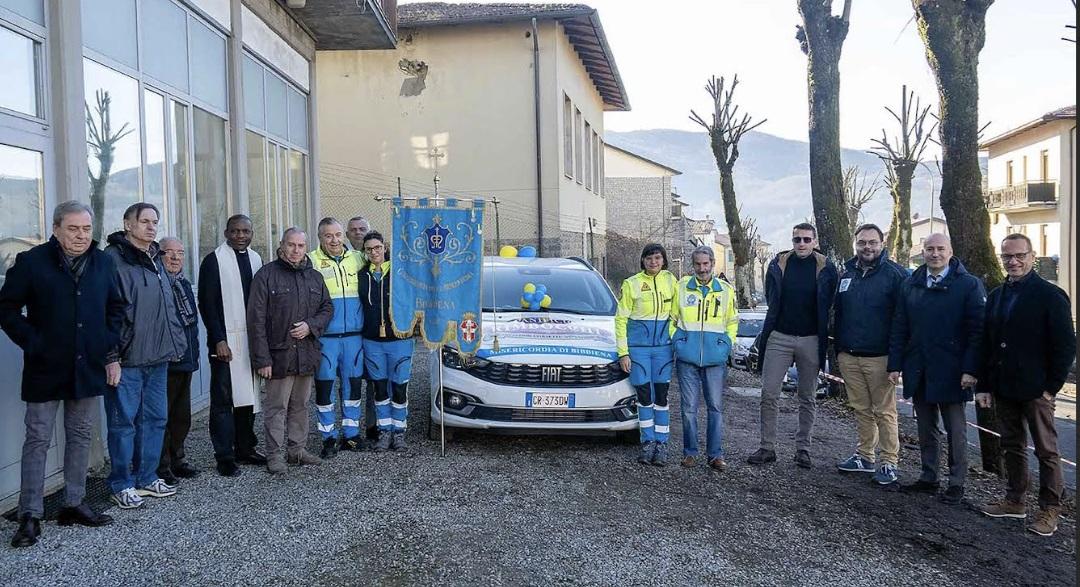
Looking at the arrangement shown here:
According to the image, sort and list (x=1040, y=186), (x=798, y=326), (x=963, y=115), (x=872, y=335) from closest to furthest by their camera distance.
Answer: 1. (x=872, y=335)
2. (x=798, y=326)
3. (x=963, y=115)
4. (x=1040, y=186)

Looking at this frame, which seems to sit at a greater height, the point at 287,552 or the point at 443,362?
the point at 443,362

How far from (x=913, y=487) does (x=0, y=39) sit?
722 centimetres

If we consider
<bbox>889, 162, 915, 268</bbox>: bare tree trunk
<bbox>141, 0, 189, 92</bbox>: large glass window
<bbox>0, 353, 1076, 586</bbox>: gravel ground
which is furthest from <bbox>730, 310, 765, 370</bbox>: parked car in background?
<bbox>141, 0, 189, 92</bbox>: large glass window

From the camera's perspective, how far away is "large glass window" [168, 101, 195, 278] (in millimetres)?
8664

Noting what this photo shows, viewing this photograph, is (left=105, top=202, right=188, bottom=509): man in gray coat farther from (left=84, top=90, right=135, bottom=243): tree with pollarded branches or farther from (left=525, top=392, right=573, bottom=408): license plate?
(left=525, top=392, right=573, bottom=408): license plate

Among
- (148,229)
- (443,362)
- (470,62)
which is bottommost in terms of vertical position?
(443,362)

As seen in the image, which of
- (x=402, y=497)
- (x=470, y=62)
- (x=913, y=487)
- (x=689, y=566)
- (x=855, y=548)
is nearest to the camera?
(x=689, y=566)

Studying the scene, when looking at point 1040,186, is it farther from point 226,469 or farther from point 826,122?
point 226,469

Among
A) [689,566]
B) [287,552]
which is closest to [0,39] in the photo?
[287,552]

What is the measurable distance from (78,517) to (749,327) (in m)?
14.9

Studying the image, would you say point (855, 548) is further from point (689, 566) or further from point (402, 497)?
point (402, 497)

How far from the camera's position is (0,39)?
5594 mm

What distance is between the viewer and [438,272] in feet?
23.4

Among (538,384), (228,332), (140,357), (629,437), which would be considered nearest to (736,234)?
(629,437)
